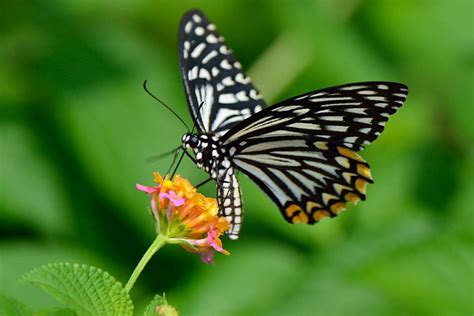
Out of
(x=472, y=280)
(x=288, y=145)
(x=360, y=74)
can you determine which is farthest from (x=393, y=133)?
(x=288, y=145)

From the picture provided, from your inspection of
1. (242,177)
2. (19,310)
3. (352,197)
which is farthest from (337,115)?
(242,177)

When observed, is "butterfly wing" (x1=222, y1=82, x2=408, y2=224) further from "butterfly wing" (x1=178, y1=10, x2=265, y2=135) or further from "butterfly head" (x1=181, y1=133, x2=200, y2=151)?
"butterfly wing" (x1=178, y1=10, x2=265, y2=135)

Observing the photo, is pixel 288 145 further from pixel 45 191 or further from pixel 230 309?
pixel 45 191

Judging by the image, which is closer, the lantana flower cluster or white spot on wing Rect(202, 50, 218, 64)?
the lantana flower cluster

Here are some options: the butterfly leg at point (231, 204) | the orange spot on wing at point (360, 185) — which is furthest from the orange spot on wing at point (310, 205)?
the butterfly leg at point (231, 204)

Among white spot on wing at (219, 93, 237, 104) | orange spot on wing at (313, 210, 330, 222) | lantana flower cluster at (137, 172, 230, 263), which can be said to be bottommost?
lantana flower cluster at (137, 172, 230, 263)

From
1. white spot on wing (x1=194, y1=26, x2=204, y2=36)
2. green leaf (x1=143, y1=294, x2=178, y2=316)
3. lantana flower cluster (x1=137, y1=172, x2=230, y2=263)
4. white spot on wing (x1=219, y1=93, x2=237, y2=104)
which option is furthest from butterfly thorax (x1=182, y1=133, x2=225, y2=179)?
green leaf (x1=143, y1=294, x2=178, y2=316)

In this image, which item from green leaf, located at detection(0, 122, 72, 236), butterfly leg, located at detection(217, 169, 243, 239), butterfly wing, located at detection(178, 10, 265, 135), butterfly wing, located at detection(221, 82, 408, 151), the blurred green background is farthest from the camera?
green leaf, located at detection(0, 122, 72, 236)
